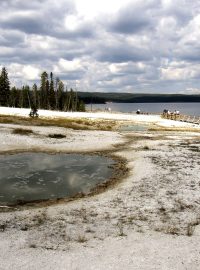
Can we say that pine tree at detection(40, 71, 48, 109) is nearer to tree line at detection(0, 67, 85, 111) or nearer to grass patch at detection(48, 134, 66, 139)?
tree line at detection(0, 67, 85, 111)

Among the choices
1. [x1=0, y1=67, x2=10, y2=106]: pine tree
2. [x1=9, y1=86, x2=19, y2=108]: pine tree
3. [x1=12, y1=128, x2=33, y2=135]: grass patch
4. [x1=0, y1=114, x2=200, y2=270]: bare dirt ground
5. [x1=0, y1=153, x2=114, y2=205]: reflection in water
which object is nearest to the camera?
[x1=0, y1=114, x2=200, y2=270]: bare dirt ground

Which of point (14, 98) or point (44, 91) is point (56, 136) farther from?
point (44, 91)

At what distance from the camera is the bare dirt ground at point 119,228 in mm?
13156

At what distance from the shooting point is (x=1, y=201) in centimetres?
2106

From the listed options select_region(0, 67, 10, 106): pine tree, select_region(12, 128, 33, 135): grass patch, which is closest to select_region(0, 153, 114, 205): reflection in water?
select_region(12, 128, 33, 135): grass patch

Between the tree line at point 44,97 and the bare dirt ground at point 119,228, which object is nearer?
the bare dirt ground at point 119,228

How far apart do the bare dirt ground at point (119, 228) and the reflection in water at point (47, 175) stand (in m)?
2.32

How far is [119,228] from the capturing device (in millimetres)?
16281

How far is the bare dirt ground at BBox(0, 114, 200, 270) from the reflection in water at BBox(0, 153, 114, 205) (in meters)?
2.32

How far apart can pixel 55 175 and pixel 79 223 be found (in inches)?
435

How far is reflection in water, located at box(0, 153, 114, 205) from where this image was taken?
23.0 meters

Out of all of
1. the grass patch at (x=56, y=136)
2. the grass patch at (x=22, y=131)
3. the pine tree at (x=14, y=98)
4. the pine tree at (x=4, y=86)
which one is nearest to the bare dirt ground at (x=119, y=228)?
the grass patch at (x=56, y=136)

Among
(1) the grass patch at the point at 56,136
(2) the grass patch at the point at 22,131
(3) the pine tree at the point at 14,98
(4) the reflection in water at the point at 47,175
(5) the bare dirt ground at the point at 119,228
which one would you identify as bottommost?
(4) the reflection in water at the point at 47,175

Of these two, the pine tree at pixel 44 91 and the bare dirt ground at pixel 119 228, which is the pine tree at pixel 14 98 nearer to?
the pine tree at pixel 44 91
